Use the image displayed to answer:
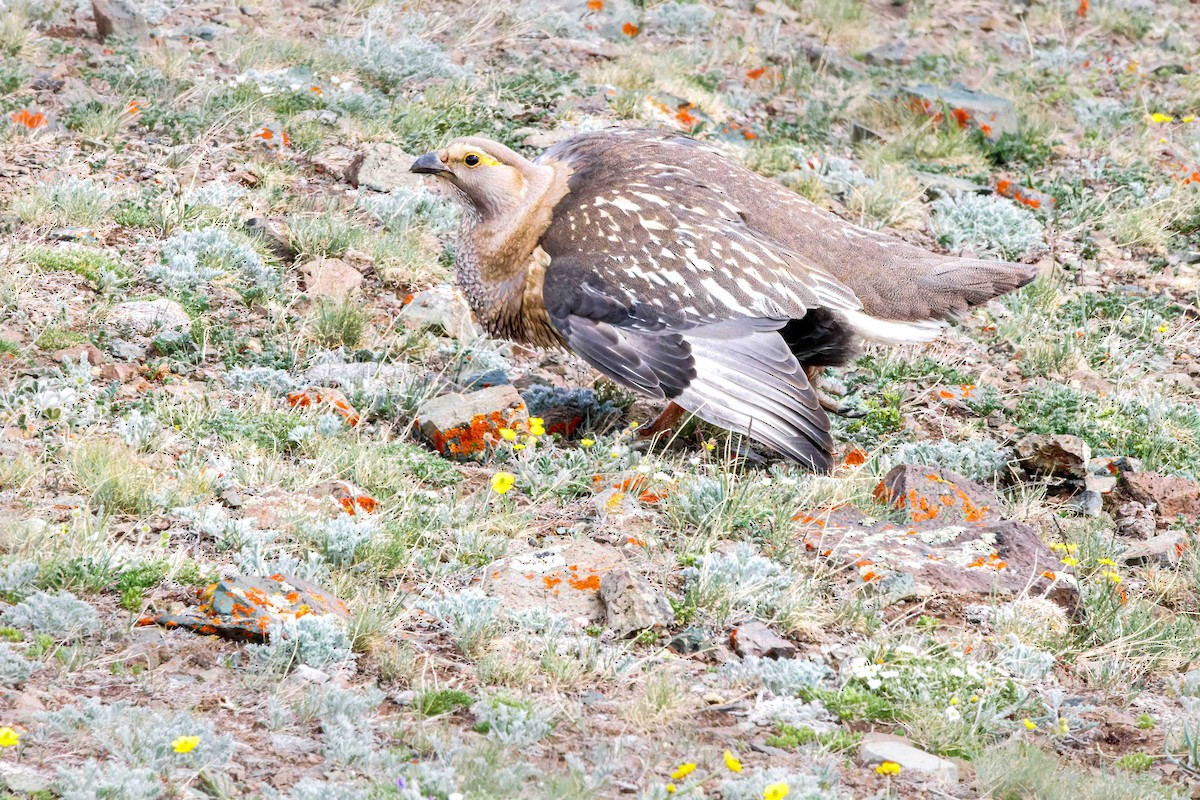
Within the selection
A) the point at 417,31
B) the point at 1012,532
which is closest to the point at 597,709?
the point at 1012,532

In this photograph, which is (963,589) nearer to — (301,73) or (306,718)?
(306,718)

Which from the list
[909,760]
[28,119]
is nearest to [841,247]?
[909,760]

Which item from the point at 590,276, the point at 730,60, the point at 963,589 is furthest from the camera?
the point at 730,60

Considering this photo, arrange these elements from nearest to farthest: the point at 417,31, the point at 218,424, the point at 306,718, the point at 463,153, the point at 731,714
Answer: the point at 306,718
the point at 731,714
the point at 218,424
the point at 463,153
the point at 417,31

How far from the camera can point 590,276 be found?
670cm

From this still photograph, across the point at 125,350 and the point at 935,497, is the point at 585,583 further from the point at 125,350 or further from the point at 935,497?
the point at 125,350

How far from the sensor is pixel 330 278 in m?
7.90

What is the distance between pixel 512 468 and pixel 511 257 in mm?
1324

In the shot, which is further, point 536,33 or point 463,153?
point 536,33

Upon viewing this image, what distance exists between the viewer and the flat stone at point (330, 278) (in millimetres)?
7820

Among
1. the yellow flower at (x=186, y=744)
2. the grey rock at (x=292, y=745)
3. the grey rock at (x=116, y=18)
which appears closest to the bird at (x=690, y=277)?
the grey rock at (x=292, y=745)

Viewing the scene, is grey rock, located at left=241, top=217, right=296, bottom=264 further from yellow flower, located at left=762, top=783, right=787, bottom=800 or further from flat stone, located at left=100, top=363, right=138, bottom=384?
yellow flower, located at left=762, top=783, right=787, bottom=800

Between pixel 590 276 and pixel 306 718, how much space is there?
119 inches

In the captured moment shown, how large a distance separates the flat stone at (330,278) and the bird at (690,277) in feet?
2.80
